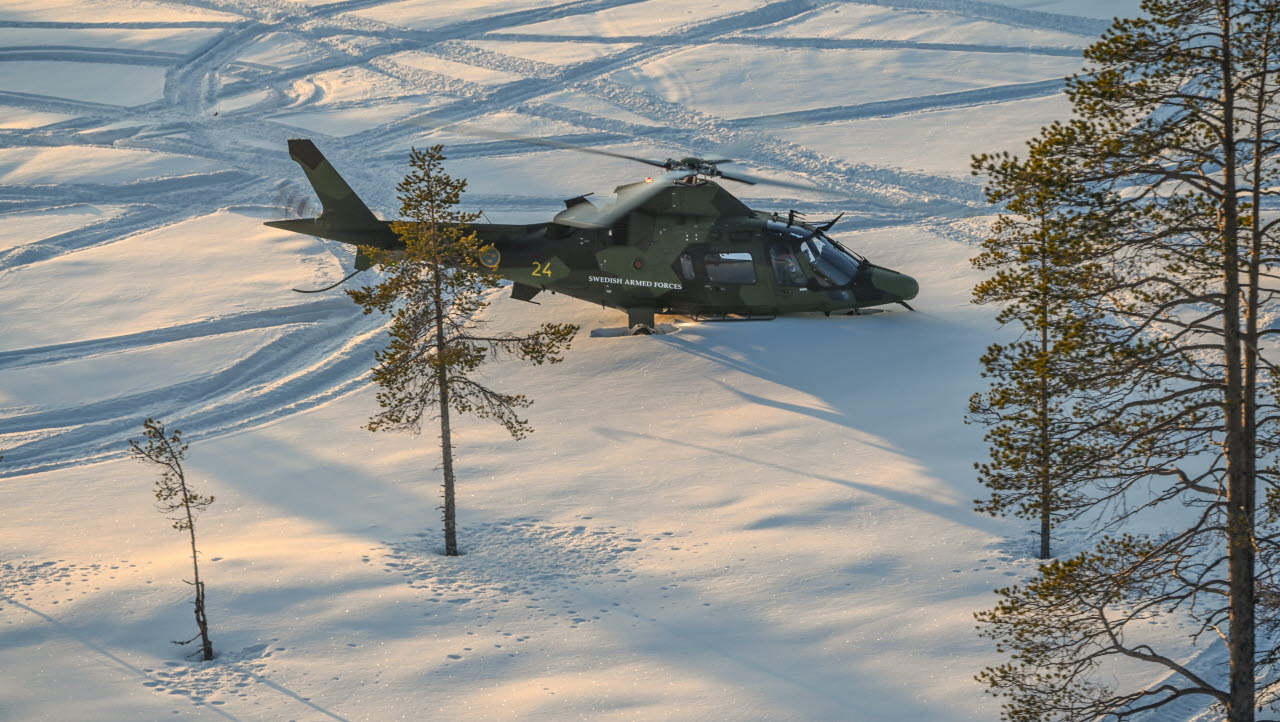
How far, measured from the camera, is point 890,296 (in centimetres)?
2217

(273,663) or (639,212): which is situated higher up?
(639,212)

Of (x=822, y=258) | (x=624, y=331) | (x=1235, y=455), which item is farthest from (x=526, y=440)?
(x=1235, y=455)

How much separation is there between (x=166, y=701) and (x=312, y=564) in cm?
316

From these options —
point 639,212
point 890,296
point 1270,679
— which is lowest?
point 1270,679

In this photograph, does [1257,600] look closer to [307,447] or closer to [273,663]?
[273,663]

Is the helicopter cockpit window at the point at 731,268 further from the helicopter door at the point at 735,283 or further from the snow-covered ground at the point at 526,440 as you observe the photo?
the snow-covered ground at the point at 526,440

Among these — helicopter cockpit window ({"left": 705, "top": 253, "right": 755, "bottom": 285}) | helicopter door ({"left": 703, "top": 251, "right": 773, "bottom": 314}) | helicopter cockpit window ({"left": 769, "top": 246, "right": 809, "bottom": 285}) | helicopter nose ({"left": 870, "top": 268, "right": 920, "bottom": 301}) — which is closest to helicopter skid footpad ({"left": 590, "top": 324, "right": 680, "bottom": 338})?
helicopter door ({"left": 703, "top": 251, "right": 773, "bottom": 314})

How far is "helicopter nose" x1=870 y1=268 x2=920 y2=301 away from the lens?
72.6 ft

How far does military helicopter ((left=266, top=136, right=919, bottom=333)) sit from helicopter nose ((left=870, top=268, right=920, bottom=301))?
0.02 meters

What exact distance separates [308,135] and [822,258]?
67.2 feet

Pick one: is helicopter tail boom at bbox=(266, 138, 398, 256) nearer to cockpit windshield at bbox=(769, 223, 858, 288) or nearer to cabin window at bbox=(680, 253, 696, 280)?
cabin window at bbox=(680, 253, 696, 280)

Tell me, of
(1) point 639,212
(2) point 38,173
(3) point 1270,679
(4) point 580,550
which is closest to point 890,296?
(1) point 639,212

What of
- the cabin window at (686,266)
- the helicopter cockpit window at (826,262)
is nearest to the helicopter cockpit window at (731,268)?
the cabin window at (686,266)

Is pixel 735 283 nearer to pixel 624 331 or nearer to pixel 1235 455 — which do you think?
pixel 624 331
